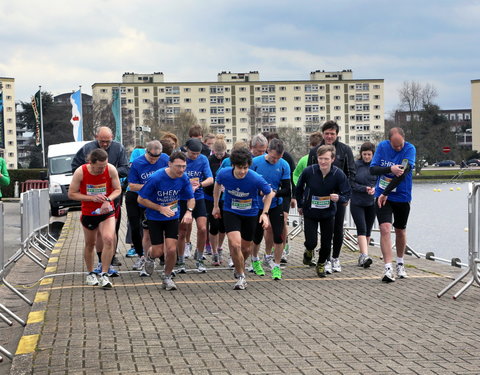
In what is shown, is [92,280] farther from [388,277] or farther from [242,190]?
[388,277]

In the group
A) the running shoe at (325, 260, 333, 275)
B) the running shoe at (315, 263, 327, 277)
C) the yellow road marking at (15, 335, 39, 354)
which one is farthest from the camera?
the running shoe at (325, 260, 333, 275)

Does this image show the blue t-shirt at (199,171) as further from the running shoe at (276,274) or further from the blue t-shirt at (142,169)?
the running shoe at (276,274)

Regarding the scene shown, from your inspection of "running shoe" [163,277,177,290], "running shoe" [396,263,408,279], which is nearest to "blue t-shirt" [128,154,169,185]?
"running shoe" [163,277,177,290]

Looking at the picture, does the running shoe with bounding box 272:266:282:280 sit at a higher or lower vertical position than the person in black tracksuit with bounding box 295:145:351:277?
lower

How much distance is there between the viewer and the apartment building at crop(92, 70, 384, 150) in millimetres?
159250

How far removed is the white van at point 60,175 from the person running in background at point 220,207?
1414cm

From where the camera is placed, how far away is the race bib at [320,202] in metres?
10.7

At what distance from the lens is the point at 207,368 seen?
5879 mm

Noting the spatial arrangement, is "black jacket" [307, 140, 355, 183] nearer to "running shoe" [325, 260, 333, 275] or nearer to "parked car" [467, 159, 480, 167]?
"running shoe" [325, 260, 333, 275]

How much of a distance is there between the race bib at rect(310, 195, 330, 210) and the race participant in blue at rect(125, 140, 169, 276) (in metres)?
2.14

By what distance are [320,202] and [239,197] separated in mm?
1297

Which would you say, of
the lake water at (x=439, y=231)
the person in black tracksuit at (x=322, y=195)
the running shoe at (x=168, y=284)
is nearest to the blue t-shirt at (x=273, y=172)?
the person in black tracksuit at (x=322, y=195)

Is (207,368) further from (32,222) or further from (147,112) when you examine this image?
(147,112)

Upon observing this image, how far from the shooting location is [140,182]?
11.1 metres
